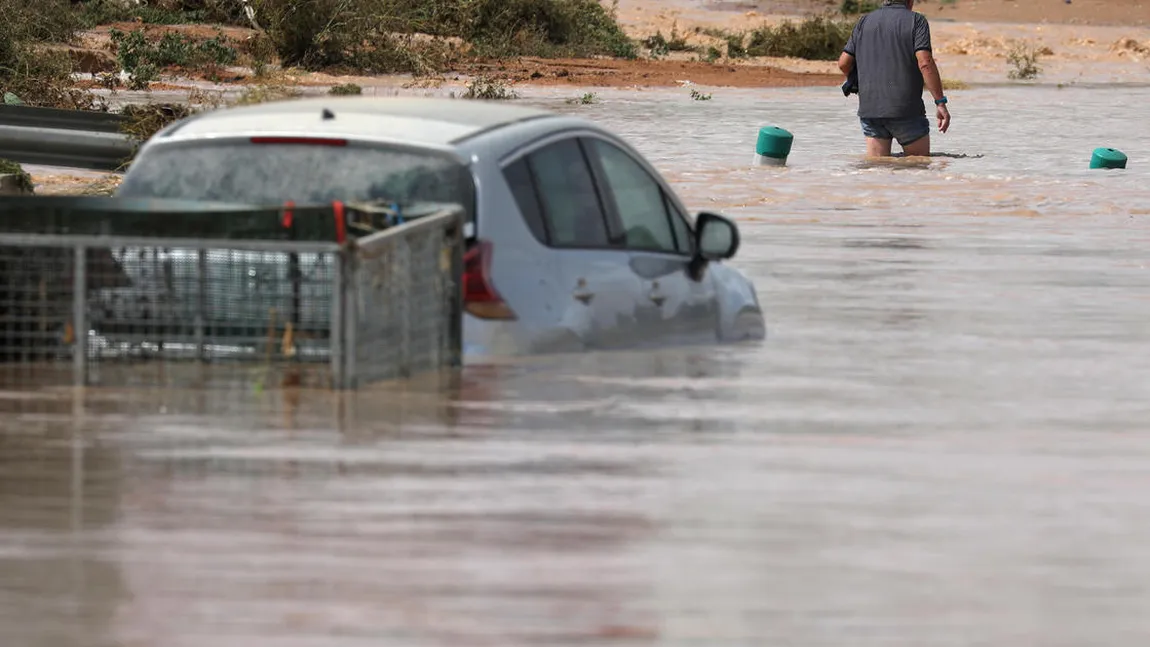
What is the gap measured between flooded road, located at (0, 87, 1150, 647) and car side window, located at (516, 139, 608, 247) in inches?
19.7

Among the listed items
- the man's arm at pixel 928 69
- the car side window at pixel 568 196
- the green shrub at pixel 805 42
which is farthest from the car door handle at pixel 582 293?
the green shrub at pixel 805 42

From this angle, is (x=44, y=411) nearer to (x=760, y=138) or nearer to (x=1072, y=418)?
(x=1072, y=418)

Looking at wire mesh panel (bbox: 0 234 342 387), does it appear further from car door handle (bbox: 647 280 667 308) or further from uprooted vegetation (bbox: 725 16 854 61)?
uprooted vegetation (bbox: 725 16 854 61)

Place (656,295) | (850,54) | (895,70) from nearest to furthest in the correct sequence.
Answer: (656,295)
(895,70)
(850,54)

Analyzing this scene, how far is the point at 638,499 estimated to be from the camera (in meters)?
8.11

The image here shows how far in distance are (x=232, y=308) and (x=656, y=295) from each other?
1981mm

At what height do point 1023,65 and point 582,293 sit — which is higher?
point 1023,65

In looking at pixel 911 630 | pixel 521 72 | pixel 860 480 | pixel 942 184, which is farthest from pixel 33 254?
pixel 521 72

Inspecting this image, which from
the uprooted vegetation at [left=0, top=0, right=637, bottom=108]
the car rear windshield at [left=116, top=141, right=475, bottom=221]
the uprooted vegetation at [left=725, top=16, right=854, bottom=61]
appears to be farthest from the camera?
the uprooted vegetation at [left=725, top=16, right=854, bottom=61]

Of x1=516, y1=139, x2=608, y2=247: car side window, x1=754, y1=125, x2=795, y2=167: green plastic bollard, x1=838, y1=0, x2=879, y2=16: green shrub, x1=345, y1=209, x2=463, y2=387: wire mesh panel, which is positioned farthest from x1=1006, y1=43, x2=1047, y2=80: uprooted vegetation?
x1=345, y1=209, x2=463, y2=387: wire mesh panel

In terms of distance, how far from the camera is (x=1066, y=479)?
8789mm

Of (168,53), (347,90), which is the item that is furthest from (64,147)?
(168,53)

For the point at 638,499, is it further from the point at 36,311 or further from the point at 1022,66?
the point at 1022,66

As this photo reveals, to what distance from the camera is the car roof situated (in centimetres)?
941
